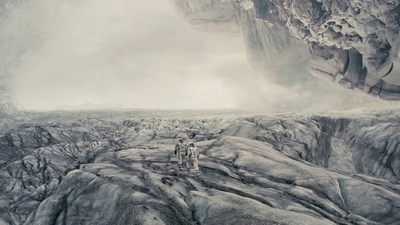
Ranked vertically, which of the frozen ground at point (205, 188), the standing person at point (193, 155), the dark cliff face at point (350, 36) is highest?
the dark cliff face at point (350, 36)

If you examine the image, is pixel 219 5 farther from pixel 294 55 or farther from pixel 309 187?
pixel 309 187

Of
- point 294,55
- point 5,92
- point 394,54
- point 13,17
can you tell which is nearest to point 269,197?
point 394,54

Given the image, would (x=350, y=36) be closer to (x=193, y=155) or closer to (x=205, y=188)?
(x=193, y=155)

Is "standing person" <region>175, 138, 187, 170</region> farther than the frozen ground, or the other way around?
"standing person" <region>175, 138, 187, 170</region>

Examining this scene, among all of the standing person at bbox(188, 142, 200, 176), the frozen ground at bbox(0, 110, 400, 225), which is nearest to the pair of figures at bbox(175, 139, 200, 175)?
the standing person at bbox(188, 142, 200, 176)

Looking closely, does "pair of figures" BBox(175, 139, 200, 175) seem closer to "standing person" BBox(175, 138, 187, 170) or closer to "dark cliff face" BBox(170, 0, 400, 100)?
"standing person" BBox(175, 138, 187, 170)

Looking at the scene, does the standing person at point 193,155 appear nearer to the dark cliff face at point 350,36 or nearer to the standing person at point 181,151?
the standing person at point 181,151

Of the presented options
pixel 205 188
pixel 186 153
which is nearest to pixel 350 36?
pixel 186 153

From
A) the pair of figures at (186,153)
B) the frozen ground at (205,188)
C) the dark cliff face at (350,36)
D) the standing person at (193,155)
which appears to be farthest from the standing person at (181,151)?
the dark cliff face at (350,36)
